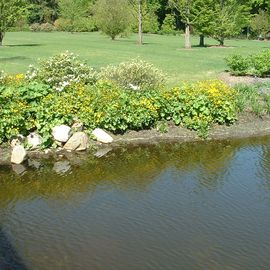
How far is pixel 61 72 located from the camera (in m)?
20.2

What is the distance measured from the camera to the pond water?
8.85 meters

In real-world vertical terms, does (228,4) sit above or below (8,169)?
above

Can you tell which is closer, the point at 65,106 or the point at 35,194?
the point at 35,194

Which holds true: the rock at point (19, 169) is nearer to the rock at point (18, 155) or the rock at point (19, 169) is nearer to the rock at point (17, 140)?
the rock at point (18, 155)

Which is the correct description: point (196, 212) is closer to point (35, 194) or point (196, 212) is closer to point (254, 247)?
point (254, 247)

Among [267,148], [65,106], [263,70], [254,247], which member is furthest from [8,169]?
[263,70]

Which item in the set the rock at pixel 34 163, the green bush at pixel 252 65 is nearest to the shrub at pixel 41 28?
the green bush at pixel 252 65

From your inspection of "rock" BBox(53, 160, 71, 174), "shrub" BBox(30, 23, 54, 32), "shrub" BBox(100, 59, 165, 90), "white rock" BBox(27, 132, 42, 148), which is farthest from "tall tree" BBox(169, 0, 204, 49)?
"shrub" BBox(30, 23, 54, 32)

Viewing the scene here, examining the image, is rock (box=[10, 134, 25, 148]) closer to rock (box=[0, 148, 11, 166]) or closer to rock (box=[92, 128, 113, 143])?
rock (box=[0, 148, 11, 166])

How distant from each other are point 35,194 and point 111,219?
2.66 meters

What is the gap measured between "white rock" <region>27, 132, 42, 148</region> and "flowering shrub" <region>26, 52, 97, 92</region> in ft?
11.2

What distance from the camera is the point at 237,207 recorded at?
11438 mm

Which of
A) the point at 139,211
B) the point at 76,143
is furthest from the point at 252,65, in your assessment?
the point at 139,211

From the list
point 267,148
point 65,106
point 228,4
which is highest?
point 228,4
